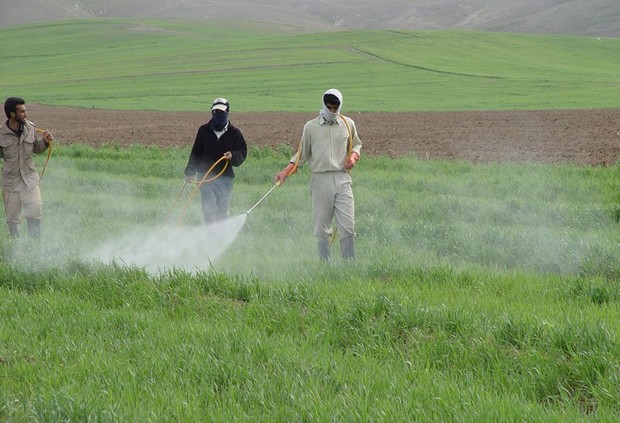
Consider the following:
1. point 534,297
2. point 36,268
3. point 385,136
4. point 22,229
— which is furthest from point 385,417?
point 385,136

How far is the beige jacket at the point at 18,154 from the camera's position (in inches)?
409

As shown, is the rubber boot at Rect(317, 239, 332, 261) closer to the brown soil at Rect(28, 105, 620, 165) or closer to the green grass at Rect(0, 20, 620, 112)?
the brown soil at Rect(28, 105, 620, 165)

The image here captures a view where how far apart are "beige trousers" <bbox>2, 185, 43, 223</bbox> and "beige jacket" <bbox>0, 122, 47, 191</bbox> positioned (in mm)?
71

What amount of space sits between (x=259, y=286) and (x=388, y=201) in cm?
660

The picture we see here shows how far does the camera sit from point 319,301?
6.79m

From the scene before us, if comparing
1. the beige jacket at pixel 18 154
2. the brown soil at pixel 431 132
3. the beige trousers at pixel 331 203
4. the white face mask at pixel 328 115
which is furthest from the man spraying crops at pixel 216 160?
the brown soil at pixel 431 132

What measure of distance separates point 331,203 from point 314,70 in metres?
56.6

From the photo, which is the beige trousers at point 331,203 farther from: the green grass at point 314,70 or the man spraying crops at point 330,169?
the green grass at point 314,70

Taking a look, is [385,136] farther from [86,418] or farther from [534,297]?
[86,418]

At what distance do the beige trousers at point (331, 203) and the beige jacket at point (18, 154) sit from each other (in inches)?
148

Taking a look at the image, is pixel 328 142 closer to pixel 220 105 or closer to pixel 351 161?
pixel 351 161

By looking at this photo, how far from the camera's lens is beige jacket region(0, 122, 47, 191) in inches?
409

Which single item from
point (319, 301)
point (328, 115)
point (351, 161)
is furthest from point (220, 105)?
point (319, 301)

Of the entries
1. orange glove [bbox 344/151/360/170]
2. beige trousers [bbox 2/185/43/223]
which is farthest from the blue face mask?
beige trousers [bbox 2/185/43/223]
